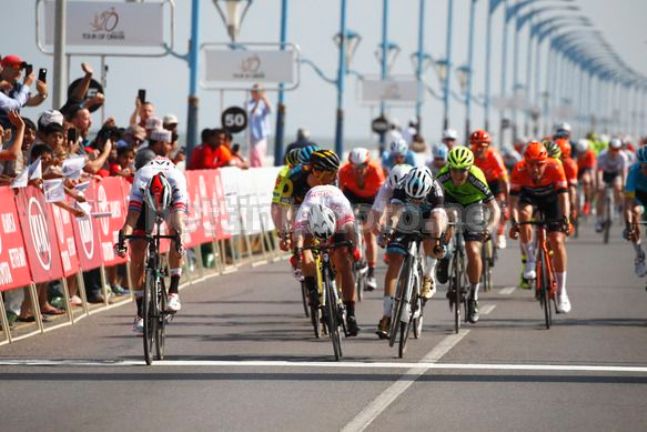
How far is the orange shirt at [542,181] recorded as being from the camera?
667 inches

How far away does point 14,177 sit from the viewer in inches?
603

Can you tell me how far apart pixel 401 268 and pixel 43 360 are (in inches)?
116

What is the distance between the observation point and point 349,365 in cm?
1269

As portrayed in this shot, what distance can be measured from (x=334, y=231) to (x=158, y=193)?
144 cm

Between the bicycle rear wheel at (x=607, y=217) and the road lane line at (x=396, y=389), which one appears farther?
the bicycle rear wheel at (x=607, y=217)

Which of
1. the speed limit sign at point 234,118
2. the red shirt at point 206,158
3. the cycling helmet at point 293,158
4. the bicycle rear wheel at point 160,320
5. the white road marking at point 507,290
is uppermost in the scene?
the speed limit sign at point 234,118

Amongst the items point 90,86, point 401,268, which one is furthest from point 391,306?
point 90,86

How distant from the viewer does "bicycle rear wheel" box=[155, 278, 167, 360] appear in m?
13.0

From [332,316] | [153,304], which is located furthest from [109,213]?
[332,316]

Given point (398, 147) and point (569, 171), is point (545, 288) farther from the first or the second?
point (569, 171)

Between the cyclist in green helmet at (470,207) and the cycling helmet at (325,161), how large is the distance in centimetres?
177

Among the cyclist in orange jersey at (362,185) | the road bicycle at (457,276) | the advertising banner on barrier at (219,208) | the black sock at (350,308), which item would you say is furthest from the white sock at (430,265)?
the advertising banner on barrier at (219,208)

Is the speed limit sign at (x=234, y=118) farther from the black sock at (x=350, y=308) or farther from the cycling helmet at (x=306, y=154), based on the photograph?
the black sock at (x=350, y=308)

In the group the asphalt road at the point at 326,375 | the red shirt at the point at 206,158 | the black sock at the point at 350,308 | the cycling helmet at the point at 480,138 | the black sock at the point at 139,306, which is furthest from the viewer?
the red shirt at the point at 206,158
